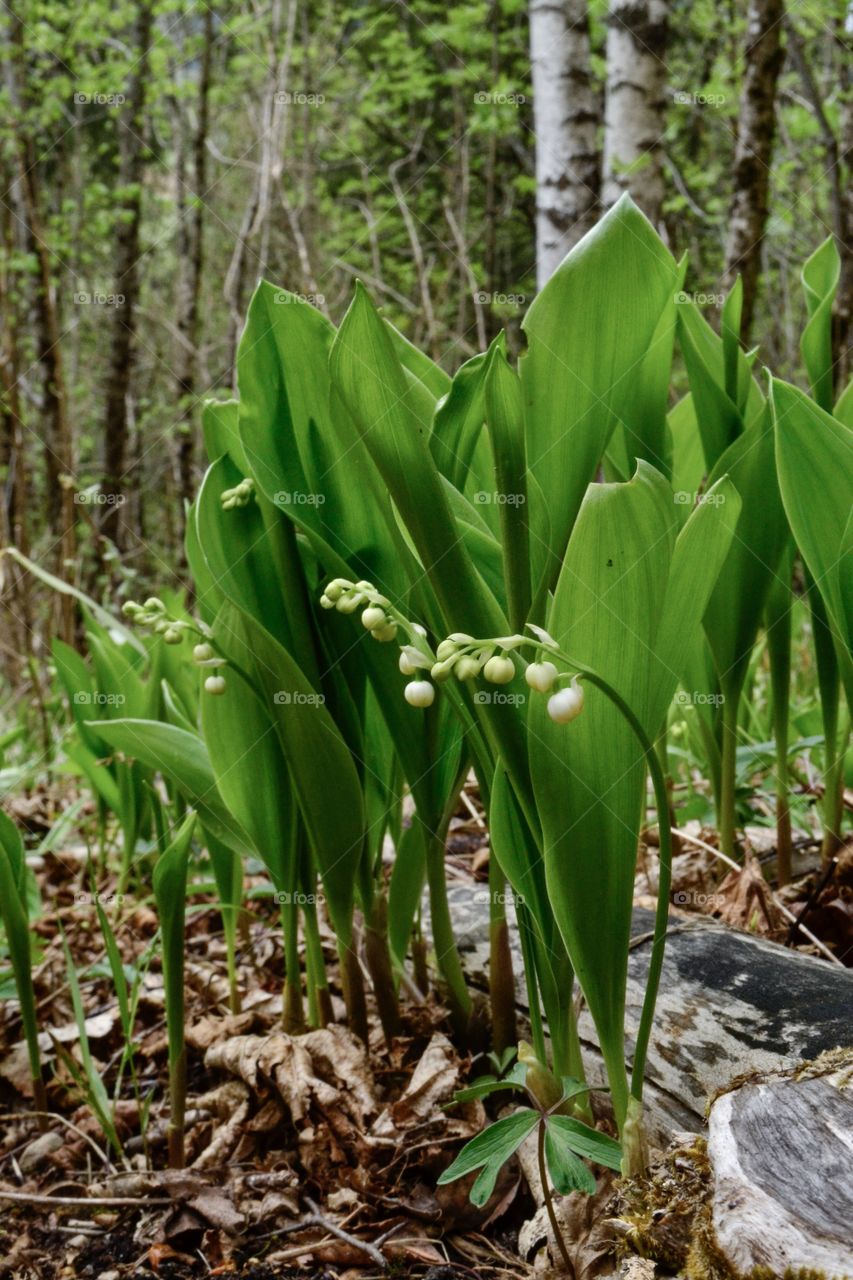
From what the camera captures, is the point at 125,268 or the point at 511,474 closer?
the point at 511,474

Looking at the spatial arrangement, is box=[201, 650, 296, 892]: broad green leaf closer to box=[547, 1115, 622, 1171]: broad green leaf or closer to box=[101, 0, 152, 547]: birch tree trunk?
box=[547, 1115, 622, 1171]: broad green leaf

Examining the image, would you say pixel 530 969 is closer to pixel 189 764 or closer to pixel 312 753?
pixel 312 753

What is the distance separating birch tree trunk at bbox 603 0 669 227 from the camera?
13.8ft

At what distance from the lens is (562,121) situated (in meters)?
4.64

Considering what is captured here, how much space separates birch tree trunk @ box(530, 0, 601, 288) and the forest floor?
3.46m

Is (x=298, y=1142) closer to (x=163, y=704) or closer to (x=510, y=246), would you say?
(x=163, y=704)

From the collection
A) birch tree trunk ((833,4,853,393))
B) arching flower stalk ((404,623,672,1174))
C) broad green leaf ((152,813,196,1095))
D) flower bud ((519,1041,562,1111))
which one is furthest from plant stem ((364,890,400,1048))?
birch tree trunk ((833,4,853,393))

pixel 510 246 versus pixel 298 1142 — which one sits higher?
pixel 510 246

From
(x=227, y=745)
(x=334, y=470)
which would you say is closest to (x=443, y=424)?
(x=334, y=470)

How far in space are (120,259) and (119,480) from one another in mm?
2599

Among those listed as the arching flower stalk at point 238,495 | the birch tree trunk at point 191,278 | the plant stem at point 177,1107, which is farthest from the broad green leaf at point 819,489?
the birch tree trunk at point 191,278

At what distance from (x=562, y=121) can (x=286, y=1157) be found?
4.59m

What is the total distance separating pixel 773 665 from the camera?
5.32 ft

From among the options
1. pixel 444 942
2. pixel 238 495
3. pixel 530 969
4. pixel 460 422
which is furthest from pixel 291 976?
pixel 460 422
